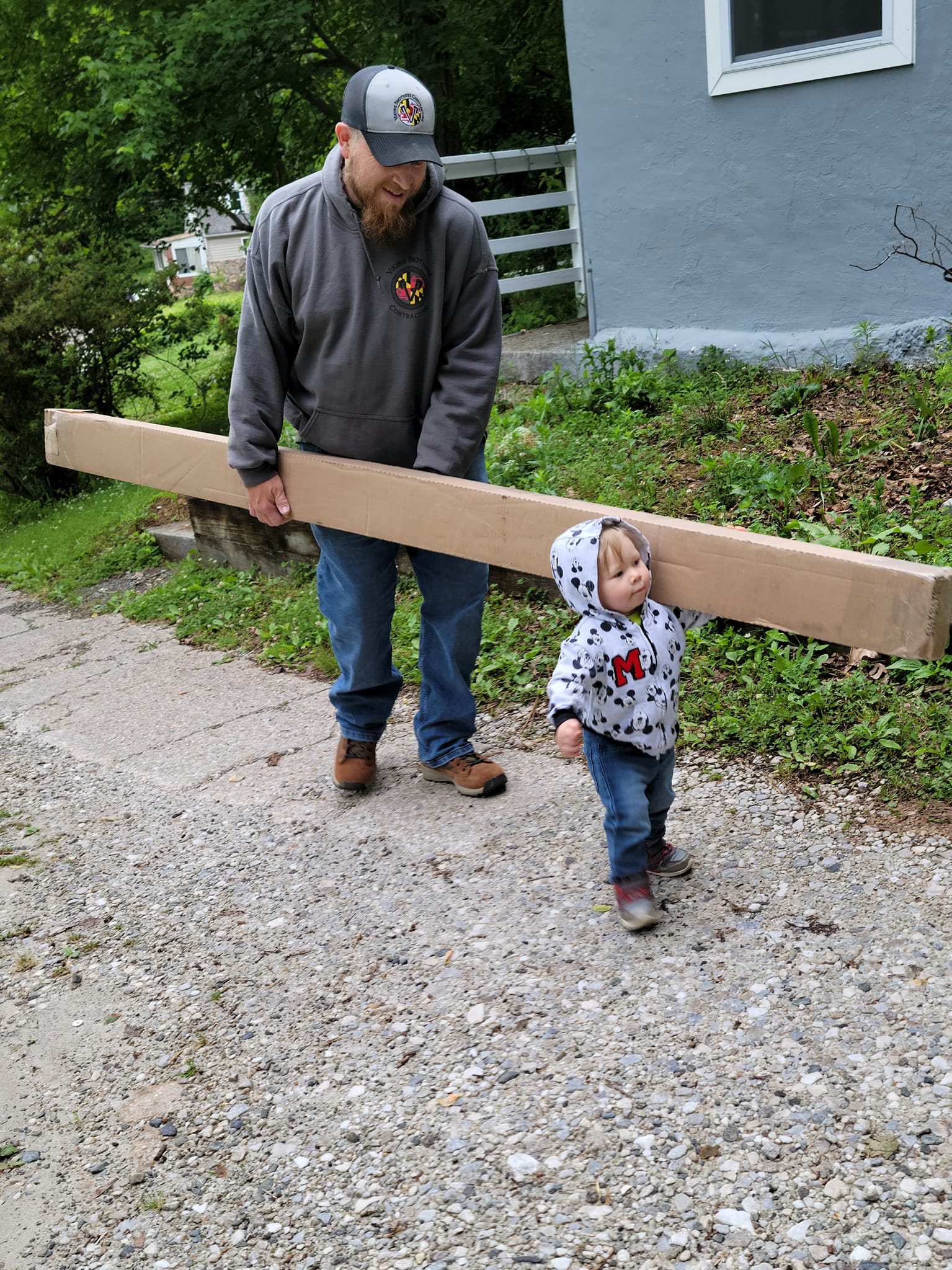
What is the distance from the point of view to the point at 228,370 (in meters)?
9.94

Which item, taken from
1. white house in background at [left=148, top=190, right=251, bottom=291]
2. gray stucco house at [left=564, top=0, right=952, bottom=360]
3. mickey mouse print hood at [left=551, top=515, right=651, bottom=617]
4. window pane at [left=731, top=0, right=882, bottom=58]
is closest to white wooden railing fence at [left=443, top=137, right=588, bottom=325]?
gray stucco house at [left=564, top=0, right=952, bottom=360]

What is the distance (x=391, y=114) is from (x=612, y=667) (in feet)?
4.97

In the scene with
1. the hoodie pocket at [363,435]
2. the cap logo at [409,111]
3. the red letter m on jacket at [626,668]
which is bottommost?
the red letter m on jacket at [626,668]

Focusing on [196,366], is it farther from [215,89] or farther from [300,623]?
[300,623]

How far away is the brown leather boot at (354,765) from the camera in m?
3.77

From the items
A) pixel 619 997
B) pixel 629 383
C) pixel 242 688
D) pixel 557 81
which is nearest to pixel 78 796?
pixel 242 688

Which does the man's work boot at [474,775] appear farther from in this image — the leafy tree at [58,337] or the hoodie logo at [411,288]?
the leafy tree at [58,337]

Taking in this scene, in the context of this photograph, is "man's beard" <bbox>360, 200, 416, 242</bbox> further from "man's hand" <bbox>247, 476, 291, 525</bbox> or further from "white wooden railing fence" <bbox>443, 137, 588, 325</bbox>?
"white wooden railing fence" <bbox>443, 137, 588, 325</bbox>

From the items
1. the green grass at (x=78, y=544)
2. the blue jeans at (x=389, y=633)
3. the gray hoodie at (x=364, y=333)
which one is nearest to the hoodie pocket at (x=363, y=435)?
the gray hoodie at (x=364, y=333)

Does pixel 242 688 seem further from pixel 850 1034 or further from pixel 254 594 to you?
pixel 850 1034

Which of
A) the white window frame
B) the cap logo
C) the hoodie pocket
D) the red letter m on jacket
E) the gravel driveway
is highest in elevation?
the white window frame

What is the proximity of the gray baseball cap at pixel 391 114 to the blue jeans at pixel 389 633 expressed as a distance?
91cm

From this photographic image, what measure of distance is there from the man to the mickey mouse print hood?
77 centimetres

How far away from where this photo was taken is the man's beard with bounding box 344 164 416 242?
120 inches
